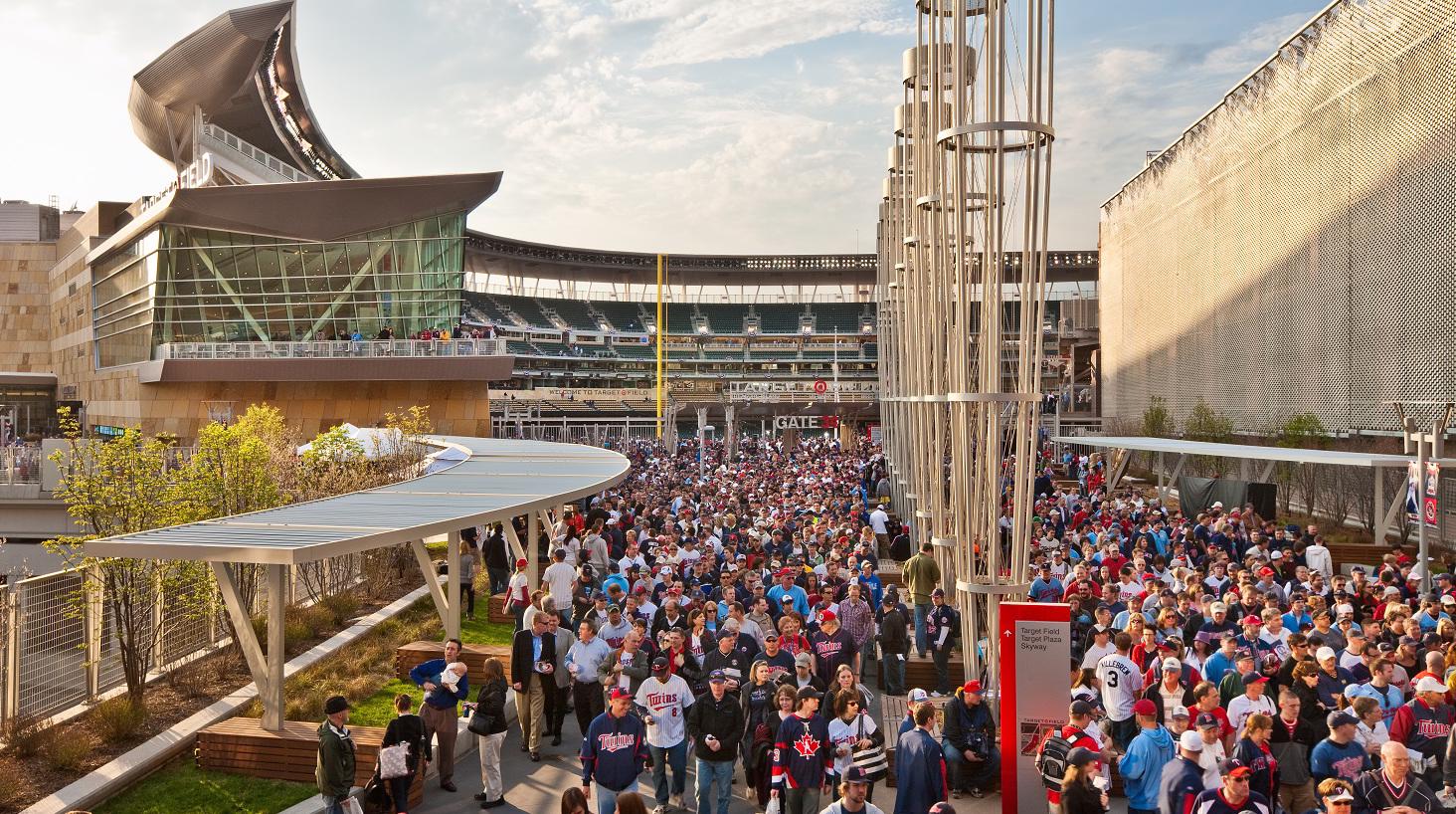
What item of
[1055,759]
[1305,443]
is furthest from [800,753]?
[1305,443]

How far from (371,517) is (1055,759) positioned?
6.19 metres

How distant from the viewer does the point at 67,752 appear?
26.7ft

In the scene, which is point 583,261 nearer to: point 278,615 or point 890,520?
point 890,520

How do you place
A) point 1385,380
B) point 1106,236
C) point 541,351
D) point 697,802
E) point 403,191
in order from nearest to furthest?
point 697,802
point 1385,380
point 403,191
point 1106,236
point 541,351

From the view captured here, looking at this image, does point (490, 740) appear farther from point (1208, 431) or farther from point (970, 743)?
point (1208, 431)

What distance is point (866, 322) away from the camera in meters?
92.1

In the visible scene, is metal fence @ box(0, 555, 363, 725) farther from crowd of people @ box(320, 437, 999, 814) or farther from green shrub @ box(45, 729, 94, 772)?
crowd of people @ box(320, 437, 999, 814)

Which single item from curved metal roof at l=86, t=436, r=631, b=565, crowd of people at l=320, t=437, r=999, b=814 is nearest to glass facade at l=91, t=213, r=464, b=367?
curved metal roof at l=86, t=436, r=631, b=565

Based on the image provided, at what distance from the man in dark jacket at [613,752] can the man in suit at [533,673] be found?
1.95 m

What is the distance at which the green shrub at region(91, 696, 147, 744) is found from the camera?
873 centimetres

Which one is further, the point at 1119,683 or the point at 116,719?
the point at 116,719

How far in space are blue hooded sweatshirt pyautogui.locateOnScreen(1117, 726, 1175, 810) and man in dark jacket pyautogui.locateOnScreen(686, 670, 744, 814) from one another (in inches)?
105

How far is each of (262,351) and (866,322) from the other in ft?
195

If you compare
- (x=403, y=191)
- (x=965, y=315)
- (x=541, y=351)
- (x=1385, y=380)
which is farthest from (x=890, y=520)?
(x=541, y=351)
